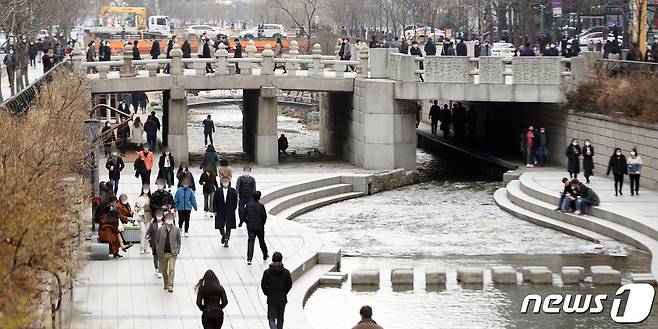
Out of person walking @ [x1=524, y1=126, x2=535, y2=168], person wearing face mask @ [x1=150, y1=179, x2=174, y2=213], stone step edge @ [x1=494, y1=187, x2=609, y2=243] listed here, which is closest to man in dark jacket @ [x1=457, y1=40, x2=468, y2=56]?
person walking @ [x1=524, y1=126, x2=535, y2=168]

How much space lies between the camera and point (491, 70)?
153 feet

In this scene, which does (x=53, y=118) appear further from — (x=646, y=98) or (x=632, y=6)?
(x=632, y=6)

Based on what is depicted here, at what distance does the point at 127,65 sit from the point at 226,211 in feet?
70.3

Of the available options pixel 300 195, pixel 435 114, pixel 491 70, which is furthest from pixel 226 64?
pixel 435 114

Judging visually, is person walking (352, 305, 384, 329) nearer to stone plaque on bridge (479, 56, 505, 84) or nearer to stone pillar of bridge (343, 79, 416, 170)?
stone plaque on bridge (479, 56, 505, 84)

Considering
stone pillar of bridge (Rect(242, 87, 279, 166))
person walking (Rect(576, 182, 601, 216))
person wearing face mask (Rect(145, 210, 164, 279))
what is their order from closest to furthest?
person wearing face mask (Rect(145, 210, 164, 279)) → person walking (Rect(576, 182, 601, 216)) → stone pillar of bridge (Rect(242, 87, 279, 166))

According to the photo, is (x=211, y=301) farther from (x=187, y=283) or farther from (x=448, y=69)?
(x=448, y=69)

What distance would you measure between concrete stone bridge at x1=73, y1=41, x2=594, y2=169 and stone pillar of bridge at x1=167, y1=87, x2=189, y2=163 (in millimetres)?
34

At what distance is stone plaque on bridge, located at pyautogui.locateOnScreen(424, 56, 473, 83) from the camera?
154 ft

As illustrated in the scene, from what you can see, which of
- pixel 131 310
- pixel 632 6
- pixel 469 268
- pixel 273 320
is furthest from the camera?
pixel 632 6

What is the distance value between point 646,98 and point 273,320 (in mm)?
22843

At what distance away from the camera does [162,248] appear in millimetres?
24891

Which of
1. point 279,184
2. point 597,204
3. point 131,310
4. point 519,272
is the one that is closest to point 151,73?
point 279,184

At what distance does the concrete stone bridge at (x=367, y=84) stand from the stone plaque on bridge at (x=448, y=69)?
33mm
